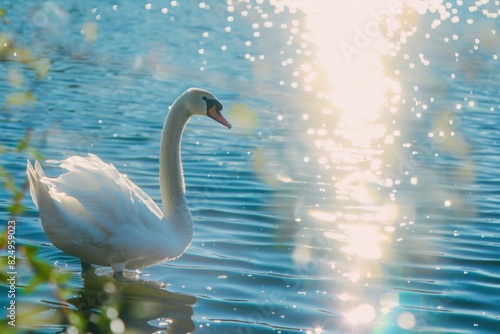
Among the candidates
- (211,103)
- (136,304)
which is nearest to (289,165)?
(211,103)

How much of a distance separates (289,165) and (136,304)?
5.49 metres

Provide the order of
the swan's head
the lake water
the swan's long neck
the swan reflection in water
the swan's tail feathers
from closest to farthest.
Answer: the swan's tail feathers → the swan reflection in water → the lake water → the swan's long neck → the swan's head

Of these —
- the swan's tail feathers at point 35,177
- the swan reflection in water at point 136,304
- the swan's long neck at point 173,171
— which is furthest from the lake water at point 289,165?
the swan's long neck at point 173,171

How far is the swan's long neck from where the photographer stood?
7.10 metres

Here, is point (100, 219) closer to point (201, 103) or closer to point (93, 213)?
point (93, 213)

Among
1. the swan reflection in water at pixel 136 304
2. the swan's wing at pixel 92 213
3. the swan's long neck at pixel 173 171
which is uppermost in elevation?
the swan's long neck at pixel 173 171

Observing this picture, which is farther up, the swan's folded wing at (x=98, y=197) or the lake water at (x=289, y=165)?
the lake water at (x=289, y=165)

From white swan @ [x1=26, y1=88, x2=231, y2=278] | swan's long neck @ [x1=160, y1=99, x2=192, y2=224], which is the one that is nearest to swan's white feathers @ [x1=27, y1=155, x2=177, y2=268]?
white swan @ [x1=26, y1=88, x2=231, y2=278]

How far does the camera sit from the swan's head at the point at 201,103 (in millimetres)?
7438

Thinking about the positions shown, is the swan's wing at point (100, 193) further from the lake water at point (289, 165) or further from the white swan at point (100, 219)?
the lake water at point (289, 165)

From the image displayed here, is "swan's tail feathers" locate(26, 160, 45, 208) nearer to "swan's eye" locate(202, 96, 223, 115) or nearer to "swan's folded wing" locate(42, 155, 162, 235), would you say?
"swan's folded wing" locate(42, 155, 162, 235)

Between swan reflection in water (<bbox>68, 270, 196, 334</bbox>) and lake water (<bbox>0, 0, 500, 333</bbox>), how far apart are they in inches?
0.9

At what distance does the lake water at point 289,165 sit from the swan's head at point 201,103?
1324mm

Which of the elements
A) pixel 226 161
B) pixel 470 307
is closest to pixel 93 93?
pixel 226 161
